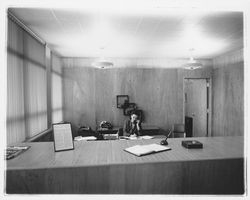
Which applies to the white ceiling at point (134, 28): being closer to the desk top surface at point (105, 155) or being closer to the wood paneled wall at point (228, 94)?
the wood paneled wall at point (228, 94)

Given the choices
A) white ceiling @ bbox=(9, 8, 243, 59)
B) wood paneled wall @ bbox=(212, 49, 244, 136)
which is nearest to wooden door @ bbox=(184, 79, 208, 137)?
wood paneled wall @ bbox=(212, 49, 244, 136)

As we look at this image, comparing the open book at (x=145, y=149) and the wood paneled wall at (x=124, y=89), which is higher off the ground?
the wood paneled wall at (x=124, y=89)

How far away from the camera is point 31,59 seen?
311 centimetres

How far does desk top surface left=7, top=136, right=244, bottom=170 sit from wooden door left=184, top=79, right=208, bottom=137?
4.16 metres

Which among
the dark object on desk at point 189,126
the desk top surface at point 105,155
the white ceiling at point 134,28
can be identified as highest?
the white ceiling at point 134,28

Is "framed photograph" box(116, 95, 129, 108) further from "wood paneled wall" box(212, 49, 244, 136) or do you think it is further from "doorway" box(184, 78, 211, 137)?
"wood paneled wall" box(212, 49, 244, 136)

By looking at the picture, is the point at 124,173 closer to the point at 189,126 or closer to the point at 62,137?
the point at 62,137

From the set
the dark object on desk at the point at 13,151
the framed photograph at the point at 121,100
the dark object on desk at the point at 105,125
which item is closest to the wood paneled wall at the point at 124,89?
the framed photograph at the point at 121,100

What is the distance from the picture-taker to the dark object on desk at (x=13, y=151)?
1.54 meters

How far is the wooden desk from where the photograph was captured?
54.1 inches

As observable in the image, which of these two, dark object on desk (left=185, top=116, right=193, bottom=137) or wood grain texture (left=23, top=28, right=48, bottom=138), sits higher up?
wood grain texture (left=23, top=28, right=48, bottom=138)

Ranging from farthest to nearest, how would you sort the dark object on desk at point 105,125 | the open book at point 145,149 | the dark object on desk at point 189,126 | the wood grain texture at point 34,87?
1. the dark object on desk at point 189,126
2. the dark object on desk at point 105,125
3. the wood grain texture at point 34,87
4. the open book at point 145,149

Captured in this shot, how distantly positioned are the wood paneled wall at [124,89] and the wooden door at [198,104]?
0.51 meters

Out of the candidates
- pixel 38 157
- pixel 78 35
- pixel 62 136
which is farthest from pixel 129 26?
pixel 38 157
